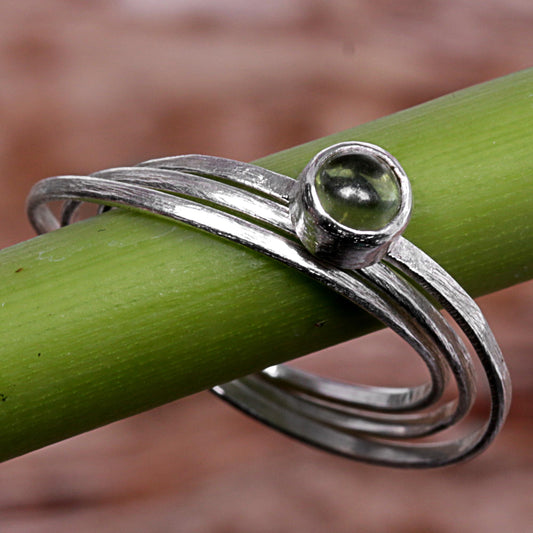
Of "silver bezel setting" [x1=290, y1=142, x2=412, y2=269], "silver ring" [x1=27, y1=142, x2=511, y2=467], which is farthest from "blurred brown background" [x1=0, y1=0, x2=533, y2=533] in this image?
"silver bezel setting" [x1=290, y1=142, x2=412, y2=269]

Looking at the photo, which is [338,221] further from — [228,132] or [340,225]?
[228,132]

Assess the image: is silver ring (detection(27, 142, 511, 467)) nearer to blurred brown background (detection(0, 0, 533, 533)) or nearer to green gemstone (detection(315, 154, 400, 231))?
green gemstone (detection(315, 154, 400, 231))

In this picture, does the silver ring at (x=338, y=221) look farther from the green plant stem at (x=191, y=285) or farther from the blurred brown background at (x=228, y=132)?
the blurred brown background at (x=228, y=132)

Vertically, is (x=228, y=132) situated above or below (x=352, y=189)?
above

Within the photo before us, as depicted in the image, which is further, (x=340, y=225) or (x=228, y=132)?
(x=228, y=132)

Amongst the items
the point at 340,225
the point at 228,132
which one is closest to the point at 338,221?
the point at 340,225
